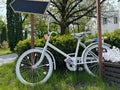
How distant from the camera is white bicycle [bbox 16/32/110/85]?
21.9 ft

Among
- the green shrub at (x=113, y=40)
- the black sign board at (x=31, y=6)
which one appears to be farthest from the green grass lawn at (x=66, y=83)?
the black sign board at (x=31, y=6)

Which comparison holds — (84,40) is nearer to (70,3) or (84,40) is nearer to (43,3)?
(43,3)

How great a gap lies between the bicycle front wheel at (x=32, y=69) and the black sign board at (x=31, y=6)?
908 millimetres

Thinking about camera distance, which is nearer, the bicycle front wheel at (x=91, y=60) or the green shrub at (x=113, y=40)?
the bicycle front wheel at (x=91, y=60)

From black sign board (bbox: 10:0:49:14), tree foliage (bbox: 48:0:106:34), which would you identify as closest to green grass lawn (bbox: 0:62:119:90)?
black sign board (bbox: 10:0:49:14)

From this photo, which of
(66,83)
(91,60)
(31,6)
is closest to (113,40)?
(91,60)

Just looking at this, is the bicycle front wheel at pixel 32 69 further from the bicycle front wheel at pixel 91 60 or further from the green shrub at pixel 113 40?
the green shrub at pixel 113 40

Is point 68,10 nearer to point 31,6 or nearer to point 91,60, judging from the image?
point 31,6

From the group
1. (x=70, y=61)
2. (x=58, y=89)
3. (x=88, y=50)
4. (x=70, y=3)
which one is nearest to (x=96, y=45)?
(x=88, y=50)

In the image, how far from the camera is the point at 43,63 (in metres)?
6.79

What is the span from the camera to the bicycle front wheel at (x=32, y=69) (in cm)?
666

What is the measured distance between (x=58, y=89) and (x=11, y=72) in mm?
2633

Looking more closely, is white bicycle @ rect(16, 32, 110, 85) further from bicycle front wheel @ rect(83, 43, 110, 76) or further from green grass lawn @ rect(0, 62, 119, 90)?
green grass lawn @ rect(0, 62, 119, 90)

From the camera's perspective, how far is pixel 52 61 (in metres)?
6.91
